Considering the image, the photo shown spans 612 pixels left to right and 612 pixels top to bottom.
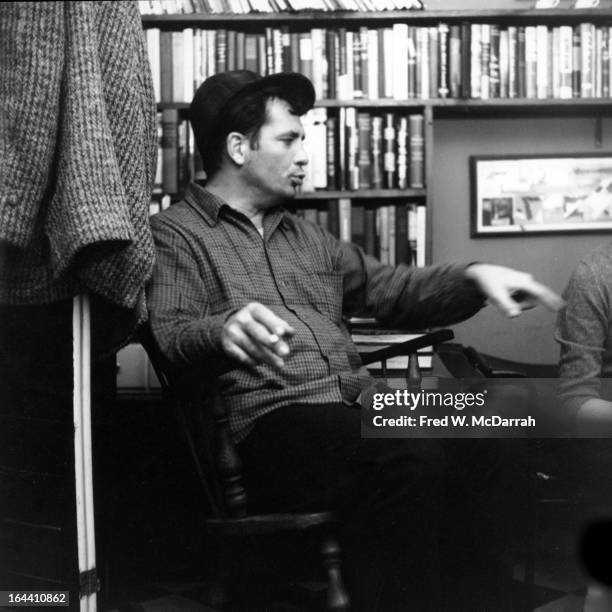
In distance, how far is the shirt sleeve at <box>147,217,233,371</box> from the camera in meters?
1.19

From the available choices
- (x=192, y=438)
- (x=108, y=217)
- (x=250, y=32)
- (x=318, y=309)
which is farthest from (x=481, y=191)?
(x=108, y=217)

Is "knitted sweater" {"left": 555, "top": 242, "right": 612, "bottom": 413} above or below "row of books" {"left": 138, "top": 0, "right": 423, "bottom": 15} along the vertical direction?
below

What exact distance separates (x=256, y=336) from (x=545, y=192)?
176 cm

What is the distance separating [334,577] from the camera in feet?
4.11

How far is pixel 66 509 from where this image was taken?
1102 millimetres

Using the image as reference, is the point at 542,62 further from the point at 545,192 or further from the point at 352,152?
the point at 352,152

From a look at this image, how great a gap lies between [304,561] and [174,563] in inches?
12.9

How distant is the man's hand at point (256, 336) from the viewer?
1.02 meters

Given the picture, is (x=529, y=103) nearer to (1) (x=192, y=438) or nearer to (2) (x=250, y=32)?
(2) (x=250, y=32)

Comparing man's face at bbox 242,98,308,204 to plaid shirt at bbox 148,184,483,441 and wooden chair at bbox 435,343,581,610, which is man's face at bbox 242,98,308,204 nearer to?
plaid shirt at bbox 148,184,483,441

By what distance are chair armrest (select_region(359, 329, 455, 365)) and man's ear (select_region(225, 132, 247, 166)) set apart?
1.54ft

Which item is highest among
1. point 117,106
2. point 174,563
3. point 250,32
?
point 250,32

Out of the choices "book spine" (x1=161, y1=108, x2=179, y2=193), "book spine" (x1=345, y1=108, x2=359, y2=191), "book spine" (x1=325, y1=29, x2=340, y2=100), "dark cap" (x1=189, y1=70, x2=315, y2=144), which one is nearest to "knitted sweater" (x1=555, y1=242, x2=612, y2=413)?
"dark cap" (x1=189, y1=70, x2=315, y2=144)

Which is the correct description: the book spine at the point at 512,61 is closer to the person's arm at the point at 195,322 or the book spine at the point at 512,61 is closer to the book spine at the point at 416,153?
the book spine at the point at 416,153
